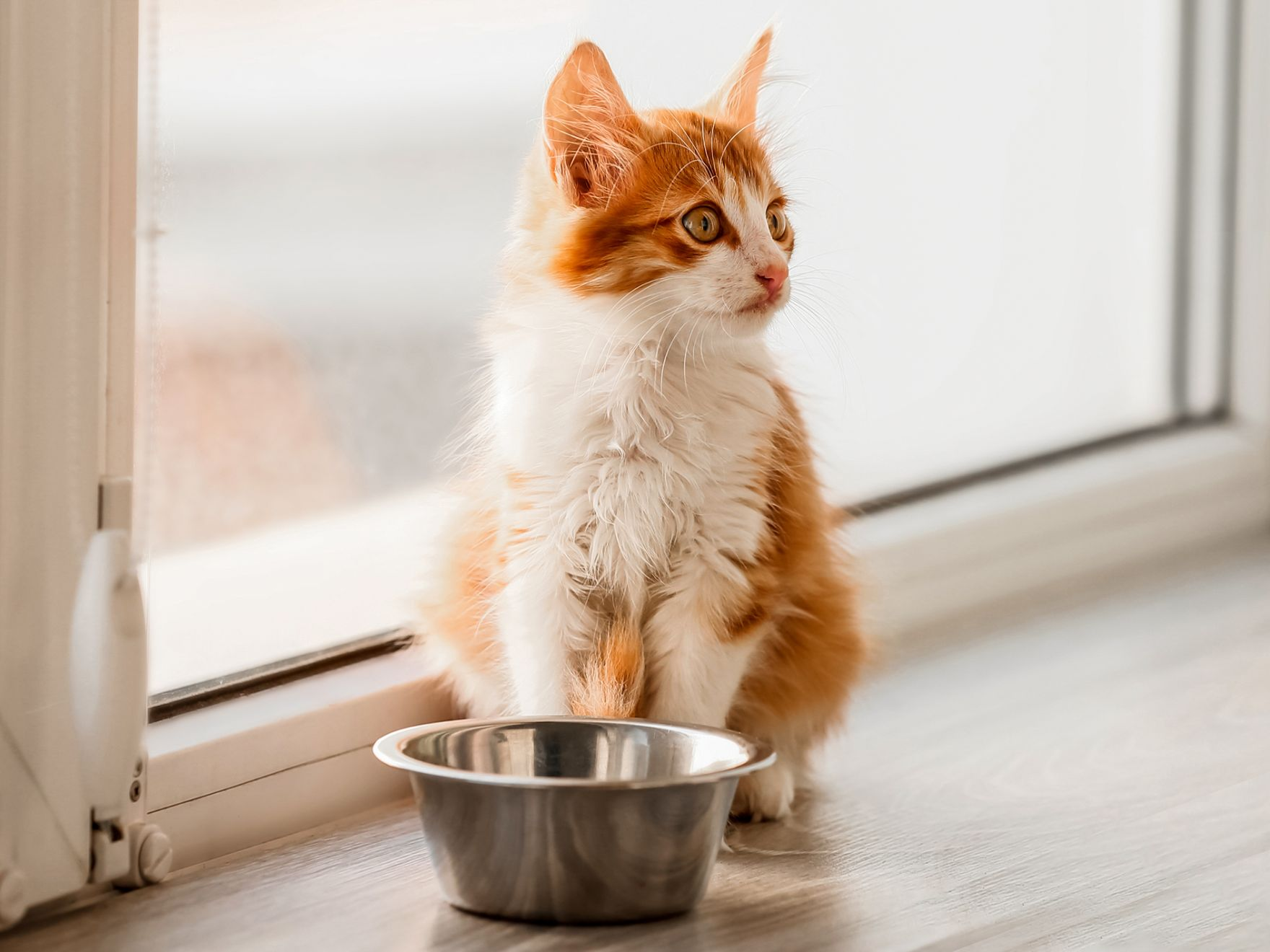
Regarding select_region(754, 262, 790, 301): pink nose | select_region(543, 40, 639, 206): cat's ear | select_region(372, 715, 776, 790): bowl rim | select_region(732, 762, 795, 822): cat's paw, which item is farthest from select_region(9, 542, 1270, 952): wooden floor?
select_region(543, 40, 639, 206): cat's ear

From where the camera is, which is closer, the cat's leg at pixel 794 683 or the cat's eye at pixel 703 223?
the cat's eye at pixel 703 223

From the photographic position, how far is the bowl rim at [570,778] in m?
0.99

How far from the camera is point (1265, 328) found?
2301 mm

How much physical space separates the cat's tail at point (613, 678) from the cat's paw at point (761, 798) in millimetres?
156

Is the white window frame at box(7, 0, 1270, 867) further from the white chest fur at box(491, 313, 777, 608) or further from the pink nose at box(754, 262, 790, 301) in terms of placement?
the pink nose at box(754, 262, 790, 301)

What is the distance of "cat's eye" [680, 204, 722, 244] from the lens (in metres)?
1.15

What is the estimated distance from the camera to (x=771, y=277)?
3.79 ft

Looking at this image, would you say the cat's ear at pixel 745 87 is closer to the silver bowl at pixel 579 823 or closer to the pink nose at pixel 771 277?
the pink nose at pixel 771 277

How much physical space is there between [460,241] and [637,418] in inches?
21.6

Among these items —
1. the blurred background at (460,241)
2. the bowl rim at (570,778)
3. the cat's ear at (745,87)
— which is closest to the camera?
the bowl rim at (570,778)

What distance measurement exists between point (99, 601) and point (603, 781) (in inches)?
15.0

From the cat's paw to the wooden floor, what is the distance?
0.05 ft

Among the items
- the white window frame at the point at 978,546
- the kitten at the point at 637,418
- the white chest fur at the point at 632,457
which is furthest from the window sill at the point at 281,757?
the white chest fur at the point at 632,457

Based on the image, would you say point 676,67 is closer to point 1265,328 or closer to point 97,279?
point 97,279
